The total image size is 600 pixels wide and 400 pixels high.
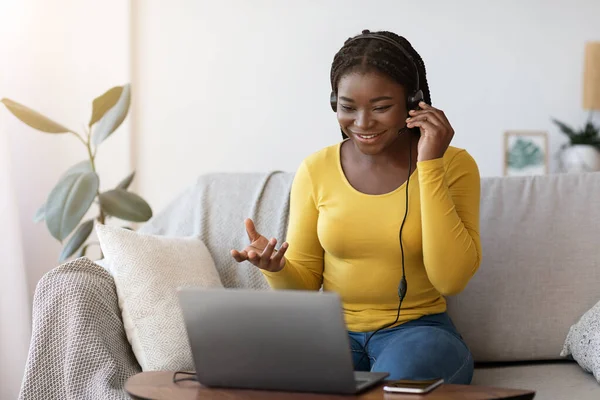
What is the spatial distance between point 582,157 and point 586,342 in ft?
5.74

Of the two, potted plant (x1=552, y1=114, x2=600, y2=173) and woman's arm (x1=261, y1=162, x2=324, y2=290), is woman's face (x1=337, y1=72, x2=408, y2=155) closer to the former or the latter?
woman's arm (x1=261, y1=162, x2=324, y2=290)

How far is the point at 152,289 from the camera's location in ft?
5.98

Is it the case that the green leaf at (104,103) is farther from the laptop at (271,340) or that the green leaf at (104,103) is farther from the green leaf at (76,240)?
the laptop at (271,340)

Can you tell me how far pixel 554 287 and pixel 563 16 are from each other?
1870 millimetres

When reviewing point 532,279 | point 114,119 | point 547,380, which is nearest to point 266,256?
point 547,380

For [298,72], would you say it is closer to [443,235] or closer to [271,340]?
[443,235]

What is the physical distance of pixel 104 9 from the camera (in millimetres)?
3262

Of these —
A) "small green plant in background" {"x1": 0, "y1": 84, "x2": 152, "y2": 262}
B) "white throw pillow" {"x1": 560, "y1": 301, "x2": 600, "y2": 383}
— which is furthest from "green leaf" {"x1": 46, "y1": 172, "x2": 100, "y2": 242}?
"white throw pillow" {"x1": 560, "y1": 301, "x2": 600, "y2": 383}

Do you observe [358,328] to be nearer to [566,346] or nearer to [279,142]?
[566,346]

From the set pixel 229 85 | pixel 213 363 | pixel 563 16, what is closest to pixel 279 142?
pixel 229 85

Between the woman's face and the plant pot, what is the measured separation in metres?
2.05

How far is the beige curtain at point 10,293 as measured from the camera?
2836mm

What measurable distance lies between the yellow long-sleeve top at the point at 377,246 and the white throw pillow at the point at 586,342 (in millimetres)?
356

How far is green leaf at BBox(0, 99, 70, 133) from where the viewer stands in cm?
271
